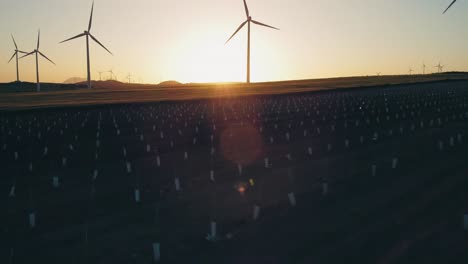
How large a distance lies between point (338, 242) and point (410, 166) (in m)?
10.4

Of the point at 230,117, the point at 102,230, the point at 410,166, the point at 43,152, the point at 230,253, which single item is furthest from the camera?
the point at 230,117

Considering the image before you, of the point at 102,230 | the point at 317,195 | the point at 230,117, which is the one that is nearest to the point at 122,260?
the point at 102,230

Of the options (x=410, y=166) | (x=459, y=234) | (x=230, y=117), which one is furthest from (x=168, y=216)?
(x=230, y=117)

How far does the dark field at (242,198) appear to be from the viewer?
1277 cm

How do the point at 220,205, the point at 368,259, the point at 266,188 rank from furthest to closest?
the point at 266,188, the point at 220,205, the point at 368,259

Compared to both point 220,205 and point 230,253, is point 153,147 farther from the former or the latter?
point 230,253

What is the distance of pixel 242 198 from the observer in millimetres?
17766

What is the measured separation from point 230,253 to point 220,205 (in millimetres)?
4405

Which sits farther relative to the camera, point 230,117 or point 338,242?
point 230,117

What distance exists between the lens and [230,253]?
12.6 meters

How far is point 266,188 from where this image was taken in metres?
19.2

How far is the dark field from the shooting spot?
41.9ft

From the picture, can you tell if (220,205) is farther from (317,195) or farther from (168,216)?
(317,195)

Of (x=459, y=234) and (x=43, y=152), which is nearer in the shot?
(x=459, y=234)
